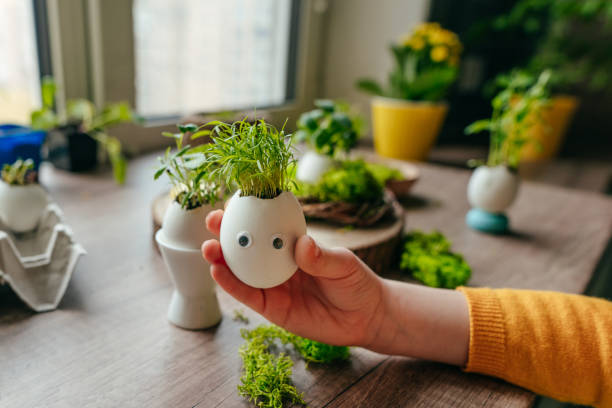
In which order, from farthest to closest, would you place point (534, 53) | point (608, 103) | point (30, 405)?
1. point (608, 103)
2. point (534, 53)
3. point (30, 405)

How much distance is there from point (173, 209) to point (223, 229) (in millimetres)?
104

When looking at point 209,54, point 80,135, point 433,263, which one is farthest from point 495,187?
point 209,54

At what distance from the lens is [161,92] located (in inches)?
54.7

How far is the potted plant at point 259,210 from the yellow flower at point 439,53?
1.25m

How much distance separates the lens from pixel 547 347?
1.67ft

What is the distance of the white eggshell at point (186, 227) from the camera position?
504 mm

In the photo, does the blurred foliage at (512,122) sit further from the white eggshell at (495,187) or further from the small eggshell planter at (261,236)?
the small eggshell planter at (261,236)

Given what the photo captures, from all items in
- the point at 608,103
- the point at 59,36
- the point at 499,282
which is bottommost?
the point at 499,282

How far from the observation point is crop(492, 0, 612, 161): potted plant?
5.56ft

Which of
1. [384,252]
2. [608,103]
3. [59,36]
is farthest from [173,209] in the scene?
[608,103]

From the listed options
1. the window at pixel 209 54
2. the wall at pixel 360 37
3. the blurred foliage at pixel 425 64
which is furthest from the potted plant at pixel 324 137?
the wall at pixel 360 37

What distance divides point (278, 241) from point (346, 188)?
0.34m

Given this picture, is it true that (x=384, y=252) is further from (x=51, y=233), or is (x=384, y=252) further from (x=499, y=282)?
(x=51, y=233)

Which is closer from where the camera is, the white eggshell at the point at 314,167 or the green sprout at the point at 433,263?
the green sprout at the point at 433,263
